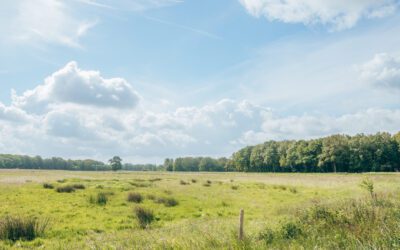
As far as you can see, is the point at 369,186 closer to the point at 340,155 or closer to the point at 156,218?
the point at 156,218

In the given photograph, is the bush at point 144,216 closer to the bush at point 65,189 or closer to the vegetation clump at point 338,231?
the vegetation clump at point 338,231

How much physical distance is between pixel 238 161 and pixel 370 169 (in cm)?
6377

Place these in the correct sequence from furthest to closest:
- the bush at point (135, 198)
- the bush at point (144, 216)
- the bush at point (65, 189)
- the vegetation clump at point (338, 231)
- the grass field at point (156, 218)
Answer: the bush at point (65, 189)
the bush at point (135, 198)
the bush at point (144, 216)
the grass field at point (156, 218)
the vegetation clump at point (338, 231)

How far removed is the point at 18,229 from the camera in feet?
54.0

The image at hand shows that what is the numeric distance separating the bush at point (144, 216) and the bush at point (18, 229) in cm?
628

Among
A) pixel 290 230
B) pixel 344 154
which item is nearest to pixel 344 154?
pixel 344 154

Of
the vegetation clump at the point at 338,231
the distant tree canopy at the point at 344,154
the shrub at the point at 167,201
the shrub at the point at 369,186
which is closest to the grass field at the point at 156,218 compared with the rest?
the shrub at the point at 167,201

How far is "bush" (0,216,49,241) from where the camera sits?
16.0m

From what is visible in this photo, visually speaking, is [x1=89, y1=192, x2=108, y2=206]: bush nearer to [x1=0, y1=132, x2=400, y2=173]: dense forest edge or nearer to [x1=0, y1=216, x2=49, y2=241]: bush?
[x1=0, y1=216, x2=49, y2=241]: bush

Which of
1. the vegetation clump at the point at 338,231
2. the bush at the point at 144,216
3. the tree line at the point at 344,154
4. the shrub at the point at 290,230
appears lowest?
the bush at the point at 144,216

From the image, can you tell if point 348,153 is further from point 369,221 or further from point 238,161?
point 369,221

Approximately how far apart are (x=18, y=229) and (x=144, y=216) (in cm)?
801

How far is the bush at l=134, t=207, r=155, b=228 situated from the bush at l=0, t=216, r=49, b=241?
20.6 ft

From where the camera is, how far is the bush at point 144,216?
22008 mm
